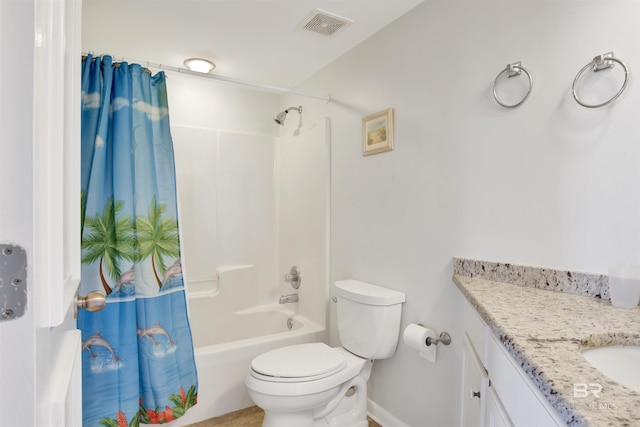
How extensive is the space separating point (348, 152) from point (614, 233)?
1450 millimetres

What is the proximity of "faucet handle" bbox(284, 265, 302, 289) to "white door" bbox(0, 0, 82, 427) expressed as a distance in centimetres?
219

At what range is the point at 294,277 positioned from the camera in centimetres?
273

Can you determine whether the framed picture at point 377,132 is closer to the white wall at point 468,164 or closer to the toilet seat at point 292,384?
the white wall at point 468,164

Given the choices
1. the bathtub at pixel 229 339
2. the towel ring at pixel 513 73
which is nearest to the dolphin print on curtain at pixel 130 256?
the bathtub at pixel 229 339

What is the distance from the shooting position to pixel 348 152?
223cm

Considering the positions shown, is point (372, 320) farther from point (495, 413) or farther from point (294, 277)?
point (294, 277)

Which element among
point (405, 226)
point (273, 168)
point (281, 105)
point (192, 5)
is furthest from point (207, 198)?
point (405, 226)

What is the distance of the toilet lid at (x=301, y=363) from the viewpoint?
1571mm

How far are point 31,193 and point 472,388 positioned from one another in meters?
1.34

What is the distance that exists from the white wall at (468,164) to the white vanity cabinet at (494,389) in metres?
0.26

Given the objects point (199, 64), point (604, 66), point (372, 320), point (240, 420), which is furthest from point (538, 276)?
point (199, 64)

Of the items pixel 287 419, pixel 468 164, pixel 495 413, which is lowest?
pixel 287 419

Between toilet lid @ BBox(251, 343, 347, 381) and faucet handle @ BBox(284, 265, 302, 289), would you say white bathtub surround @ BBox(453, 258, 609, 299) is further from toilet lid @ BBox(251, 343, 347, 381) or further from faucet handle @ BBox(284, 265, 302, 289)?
faucet handle @ BBox(284, 265, 302, 289)

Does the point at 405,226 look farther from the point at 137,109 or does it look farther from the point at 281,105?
the point at 281,105
